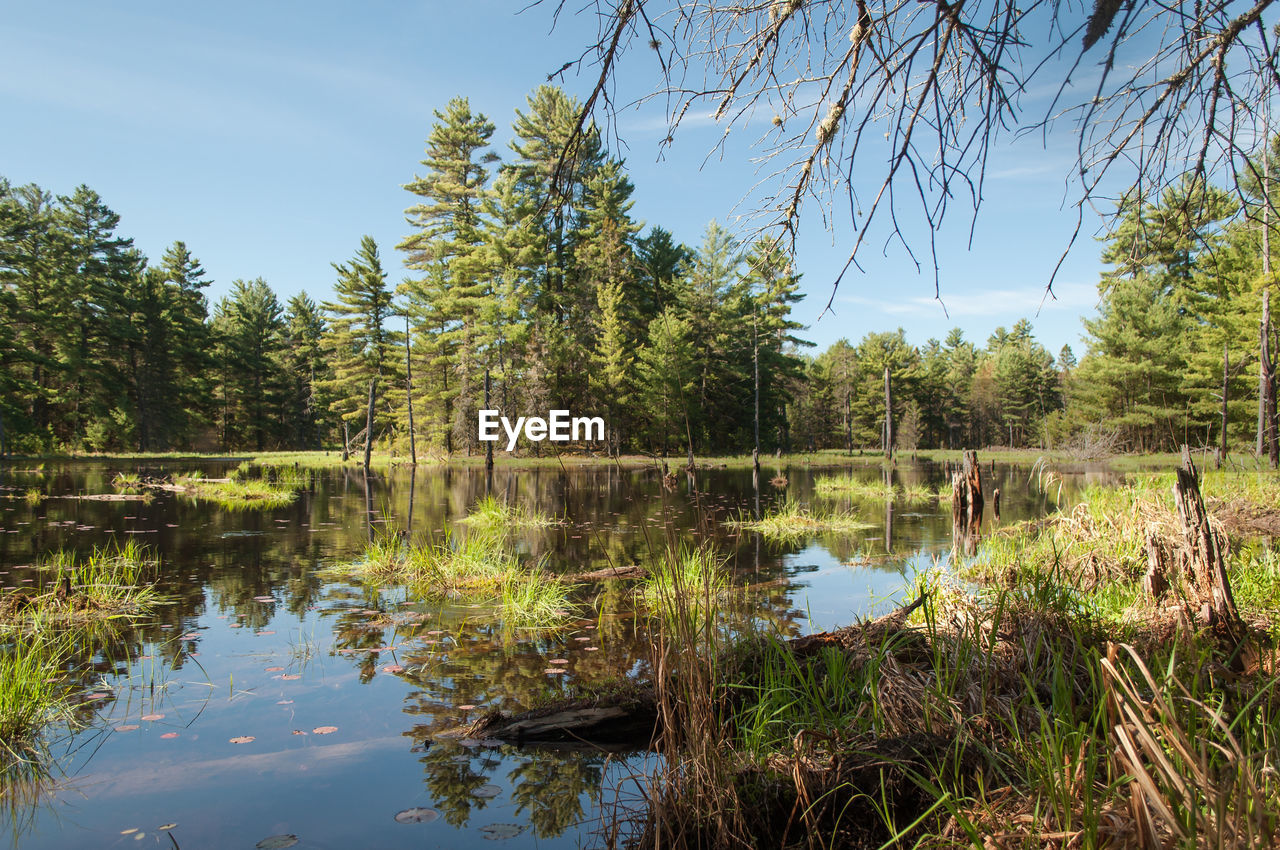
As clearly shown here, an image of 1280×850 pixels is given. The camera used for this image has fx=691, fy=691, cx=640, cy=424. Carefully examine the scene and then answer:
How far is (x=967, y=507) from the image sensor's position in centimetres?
954

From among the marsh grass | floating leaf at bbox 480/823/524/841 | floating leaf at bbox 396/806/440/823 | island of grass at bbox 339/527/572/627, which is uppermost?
the marsh grass

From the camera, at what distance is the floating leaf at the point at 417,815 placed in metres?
3.24

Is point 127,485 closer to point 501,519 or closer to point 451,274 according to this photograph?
point 501,519

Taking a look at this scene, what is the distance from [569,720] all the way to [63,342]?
156ft

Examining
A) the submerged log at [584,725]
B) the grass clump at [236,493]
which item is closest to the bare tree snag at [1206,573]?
the submerged log at [584,725]

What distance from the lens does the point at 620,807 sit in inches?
125

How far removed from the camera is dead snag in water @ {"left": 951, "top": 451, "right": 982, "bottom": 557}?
945 cm

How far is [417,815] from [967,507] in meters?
8.41

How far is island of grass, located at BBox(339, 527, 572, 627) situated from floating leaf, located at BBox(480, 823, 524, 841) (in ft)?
10.3

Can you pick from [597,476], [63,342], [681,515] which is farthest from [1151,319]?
[63,342]

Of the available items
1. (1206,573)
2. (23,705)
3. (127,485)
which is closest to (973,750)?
(1206,573)

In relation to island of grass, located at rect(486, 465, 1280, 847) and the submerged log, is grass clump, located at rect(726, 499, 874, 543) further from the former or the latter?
the submerged log

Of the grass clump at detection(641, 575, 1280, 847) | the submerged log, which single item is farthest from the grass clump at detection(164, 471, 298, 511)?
the grass clump at detection(641, 575, 1280, 847)

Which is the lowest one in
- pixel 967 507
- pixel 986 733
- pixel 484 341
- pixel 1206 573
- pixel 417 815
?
pixel 417 815
